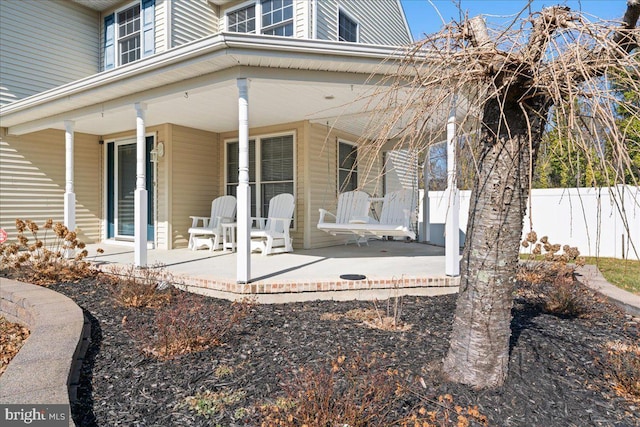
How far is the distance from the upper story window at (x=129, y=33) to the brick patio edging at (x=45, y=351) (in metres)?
6.13

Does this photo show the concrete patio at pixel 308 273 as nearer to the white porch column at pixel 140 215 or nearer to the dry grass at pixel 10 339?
the white porch column at pixel 140 215

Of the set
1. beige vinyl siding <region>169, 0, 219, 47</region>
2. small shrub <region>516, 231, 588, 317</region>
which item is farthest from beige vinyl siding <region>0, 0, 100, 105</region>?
small shrub <region>516, 231, 588, 317</region>

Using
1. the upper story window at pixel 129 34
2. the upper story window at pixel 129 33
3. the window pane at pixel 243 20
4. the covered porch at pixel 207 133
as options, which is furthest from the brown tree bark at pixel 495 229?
the upper story window at pixel 129 34

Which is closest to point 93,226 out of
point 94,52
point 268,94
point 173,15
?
point 94,52

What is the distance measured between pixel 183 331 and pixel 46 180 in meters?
6.85

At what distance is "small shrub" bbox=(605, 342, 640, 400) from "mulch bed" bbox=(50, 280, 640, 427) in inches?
1.8

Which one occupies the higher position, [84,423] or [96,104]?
[96,104]

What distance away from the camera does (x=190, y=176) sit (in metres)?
7.36

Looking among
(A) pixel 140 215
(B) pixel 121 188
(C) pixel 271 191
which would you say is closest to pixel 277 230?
(C) pixel 271 191

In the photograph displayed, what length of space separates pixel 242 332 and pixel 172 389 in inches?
32.0

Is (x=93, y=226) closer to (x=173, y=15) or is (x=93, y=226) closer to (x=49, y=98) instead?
(x=49, y=98)

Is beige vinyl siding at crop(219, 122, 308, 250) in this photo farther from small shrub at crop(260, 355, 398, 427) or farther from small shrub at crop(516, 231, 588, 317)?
small shrub at crop(260, 355, 398, 427)

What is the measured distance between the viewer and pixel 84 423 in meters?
1.79

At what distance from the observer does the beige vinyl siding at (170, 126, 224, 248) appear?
280 inches
